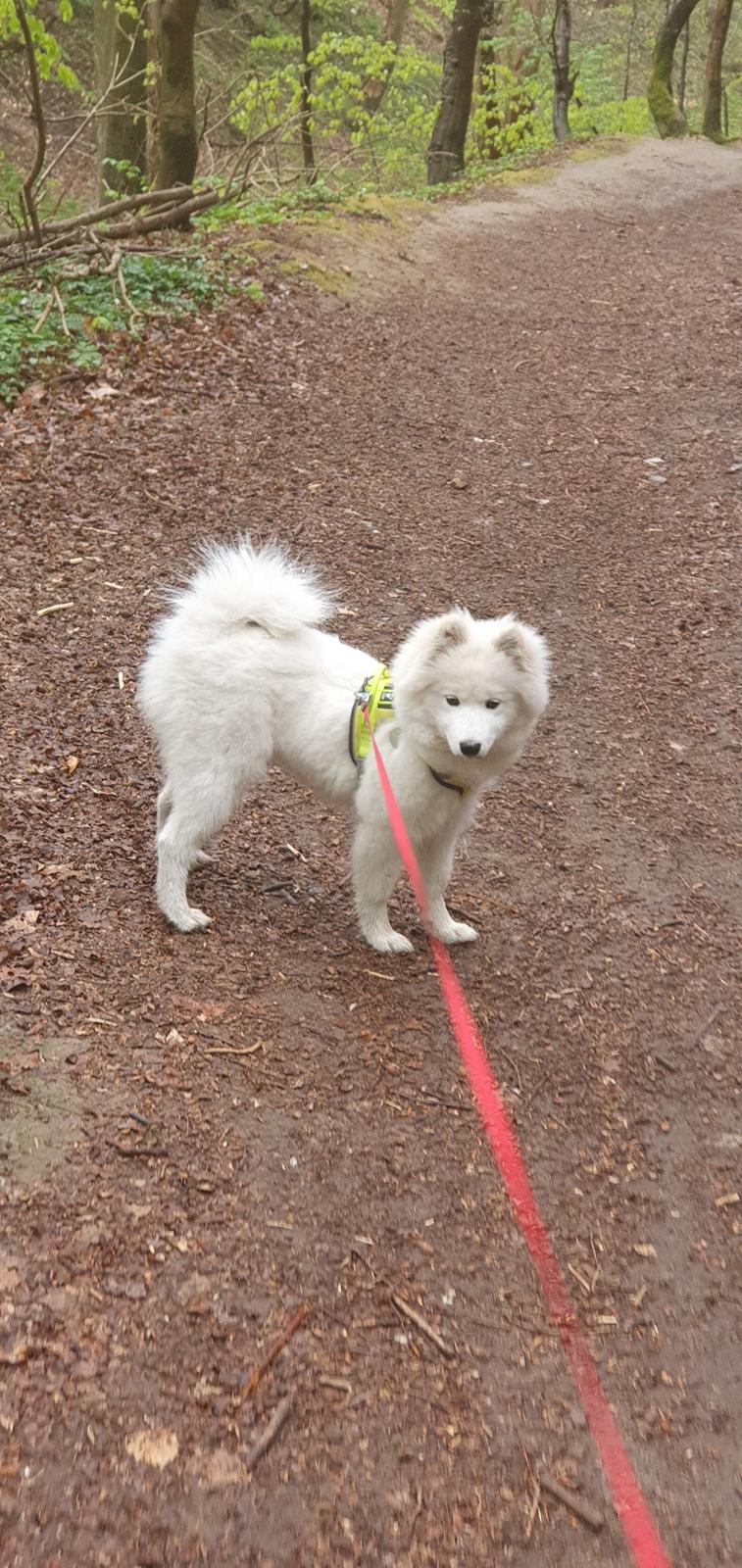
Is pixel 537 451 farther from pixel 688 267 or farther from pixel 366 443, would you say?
pixel 688 267

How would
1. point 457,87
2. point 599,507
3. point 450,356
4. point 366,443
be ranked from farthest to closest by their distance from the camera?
point 457,87, point 450,356, point 366,443, point 599,507

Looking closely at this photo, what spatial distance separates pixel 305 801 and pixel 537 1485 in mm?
3528

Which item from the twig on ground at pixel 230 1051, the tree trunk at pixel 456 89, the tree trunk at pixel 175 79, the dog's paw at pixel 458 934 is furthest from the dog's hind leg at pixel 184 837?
the tree trunk at pixel 456 89

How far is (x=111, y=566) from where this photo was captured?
7105 mm

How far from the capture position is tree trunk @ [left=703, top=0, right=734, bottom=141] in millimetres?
21844

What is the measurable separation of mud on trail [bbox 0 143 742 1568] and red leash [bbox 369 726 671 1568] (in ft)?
0.14

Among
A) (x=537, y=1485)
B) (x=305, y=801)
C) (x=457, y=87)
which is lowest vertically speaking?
(x=305, y=801)

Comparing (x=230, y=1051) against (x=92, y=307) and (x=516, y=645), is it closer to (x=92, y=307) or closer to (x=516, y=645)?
(x=516, y=645)

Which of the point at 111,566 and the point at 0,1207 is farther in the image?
the point at 111,566

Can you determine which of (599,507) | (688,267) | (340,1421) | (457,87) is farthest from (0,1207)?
(457,87)

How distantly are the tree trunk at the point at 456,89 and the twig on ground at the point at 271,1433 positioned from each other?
60.7ft

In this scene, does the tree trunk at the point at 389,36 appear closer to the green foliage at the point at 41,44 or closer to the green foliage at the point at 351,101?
the green foliage at the point at 351,101

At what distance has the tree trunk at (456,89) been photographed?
16.5m

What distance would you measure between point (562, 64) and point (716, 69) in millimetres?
3859
